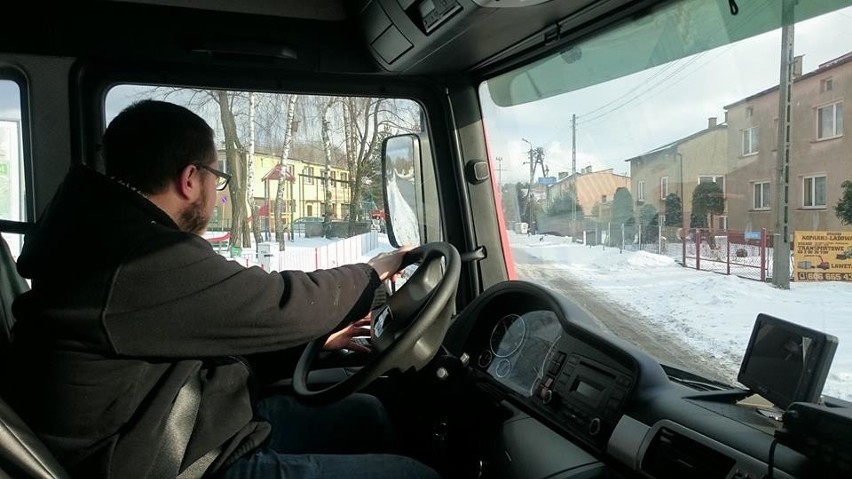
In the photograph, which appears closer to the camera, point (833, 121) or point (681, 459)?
point (681, 459)

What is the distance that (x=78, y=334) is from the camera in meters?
1.34

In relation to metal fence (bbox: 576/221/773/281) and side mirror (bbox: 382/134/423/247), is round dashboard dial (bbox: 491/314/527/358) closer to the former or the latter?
metal fence (bbox: 576/221/773/281)

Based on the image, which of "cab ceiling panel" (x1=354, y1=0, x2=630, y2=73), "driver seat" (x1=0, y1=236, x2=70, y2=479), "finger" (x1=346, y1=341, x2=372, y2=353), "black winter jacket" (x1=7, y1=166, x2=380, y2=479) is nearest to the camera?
"driver seat" (x1=0, y1=236, x2=70, y2=479)

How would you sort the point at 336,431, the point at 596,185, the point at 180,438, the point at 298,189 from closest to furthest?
the point at 180,438
the point at 336,431
the point at 596,185
the point at 298,189

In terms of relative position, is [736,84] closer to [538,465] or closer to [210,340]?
[538,465]

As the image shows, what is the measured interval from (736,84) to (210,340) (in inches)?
63.4

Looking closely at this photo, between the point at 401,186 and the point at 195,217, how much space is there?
1.49 m

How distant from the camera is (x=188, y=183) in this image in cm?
169

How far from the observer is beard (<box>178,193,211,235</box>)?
1.71m

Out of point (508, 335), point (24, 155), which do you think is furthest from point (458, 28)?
point (24, 155)

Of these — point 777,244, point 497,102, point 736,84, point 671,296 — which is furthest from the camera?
point 497,102

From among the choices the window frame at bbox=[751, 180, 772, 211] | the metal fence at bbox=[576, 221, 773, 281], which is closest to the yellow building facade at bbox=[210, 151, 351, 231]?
the metal fence at bbox=[576, 221, 773, 281]

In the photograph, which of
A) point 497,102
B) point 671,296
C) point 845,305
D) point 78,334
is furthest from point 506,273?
point 78,334

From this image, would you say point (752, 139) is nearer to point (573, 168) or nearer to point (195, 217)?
point (573, 168)
